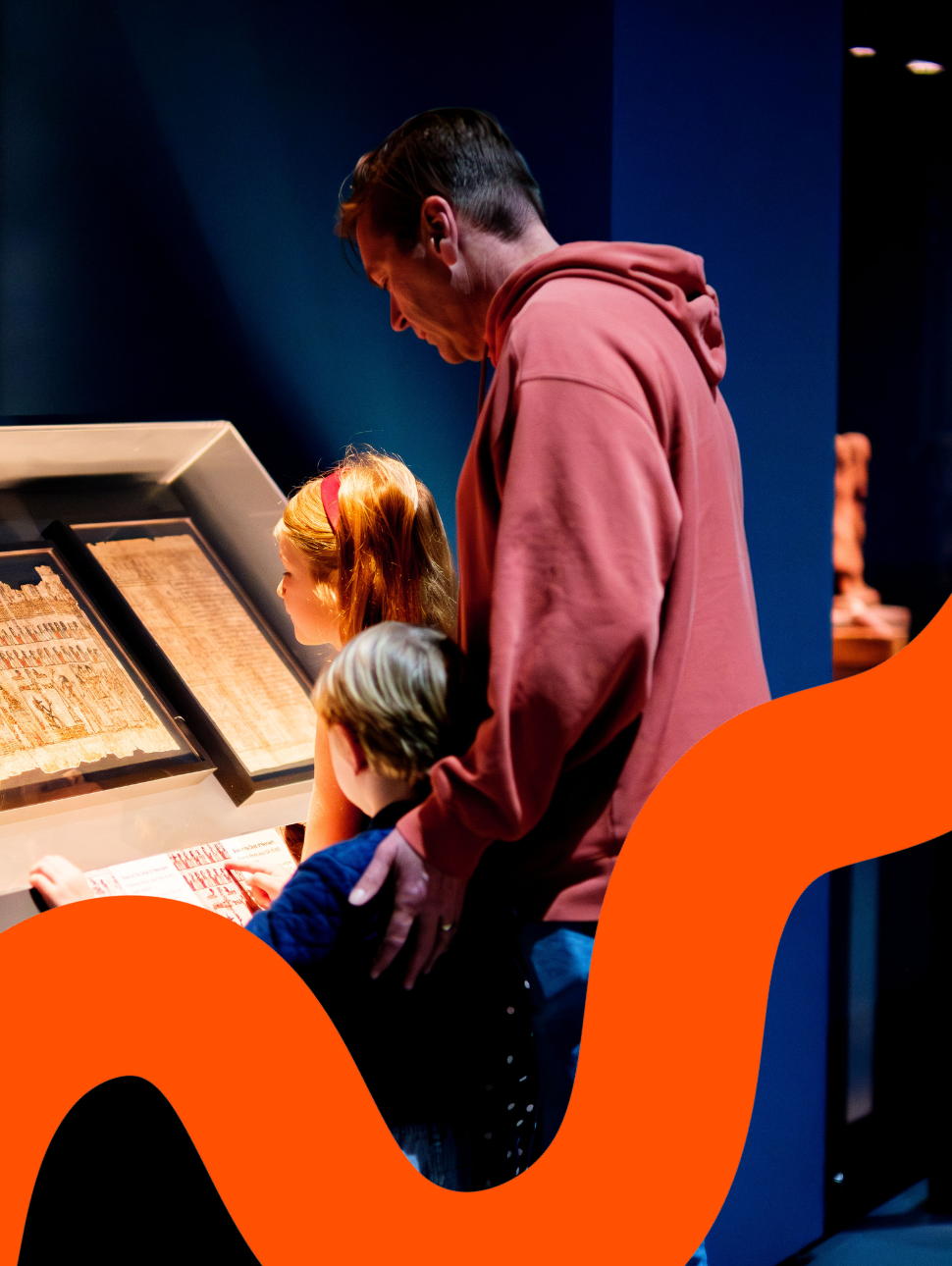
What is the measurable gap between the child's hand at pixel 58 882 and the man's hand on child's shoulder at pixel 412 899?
38 cm

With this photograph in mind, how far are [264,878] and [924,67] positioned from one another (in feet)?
7.02

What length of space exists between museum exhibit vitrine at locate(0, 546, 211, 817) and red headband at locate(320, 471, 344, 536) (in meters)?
0.37

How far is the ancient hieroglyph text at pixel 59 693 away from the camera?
1553 millimetres

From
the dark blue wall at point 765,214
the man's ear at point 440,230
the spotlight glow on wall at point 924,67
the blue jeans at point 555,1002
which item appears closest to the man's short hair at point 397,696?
the blue jeans at point 555,1002

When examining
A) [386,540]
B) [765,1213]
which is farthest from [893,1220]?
[386,540]

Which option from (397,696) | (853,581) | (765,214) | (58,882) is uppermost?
(765,214)

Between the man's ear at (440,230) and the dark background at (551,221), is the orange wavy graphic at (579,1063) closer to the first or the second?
the dark background at (551,221)

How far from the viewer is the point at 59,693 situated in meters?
1.62

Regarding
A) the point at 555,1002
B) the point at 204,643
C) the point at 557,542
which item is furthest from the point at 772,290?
the point at 555,1002

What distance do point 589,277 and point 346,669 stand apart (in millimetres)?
563

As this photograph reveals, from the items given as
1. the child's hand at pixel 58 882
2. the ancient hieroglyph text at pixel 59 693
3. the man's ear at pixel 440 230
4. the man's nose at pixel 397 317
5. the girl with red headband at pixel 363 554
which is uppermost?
the man's ear at pixel 440 230

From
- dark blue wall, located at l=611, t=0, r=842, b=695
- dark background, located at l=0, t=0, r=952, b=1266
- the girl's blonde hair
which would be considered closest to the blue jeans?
dark background, located at l=0, t=0, r=952, b=1266

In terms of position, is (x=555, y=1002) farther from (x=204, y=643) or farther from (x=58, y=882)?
(x=204, y=643)

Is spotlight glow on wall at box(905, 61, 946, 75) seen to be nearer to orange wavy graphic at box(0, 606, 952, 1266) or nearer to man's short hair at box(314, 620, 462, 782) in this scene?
orange wavy graphic at box(0, 606, 952, 1266)
